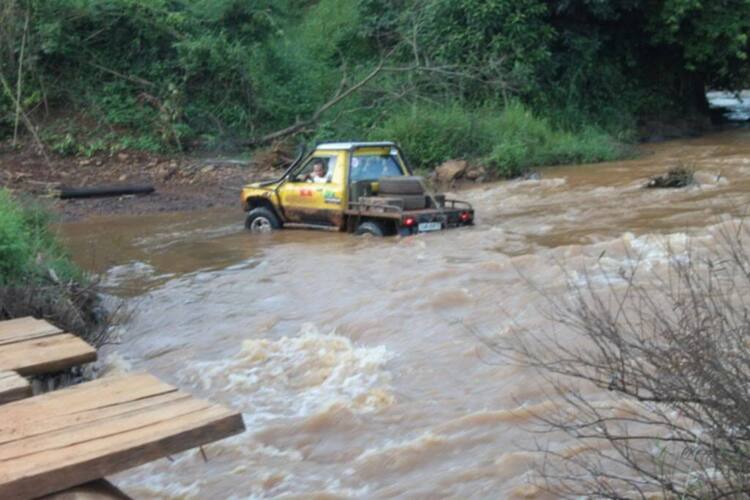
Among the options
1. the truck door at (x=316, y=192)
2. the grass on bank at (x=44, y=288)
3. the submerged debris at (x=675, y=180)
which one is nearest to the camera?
the grass on bank at (x=44, y=288)

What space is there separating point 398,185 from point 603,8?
1606cm

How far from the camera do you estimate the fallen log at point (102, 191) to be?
19641mm

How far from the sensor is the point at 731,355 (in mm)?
4055

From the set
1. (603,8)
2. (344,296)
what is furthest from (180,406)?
(603,8)

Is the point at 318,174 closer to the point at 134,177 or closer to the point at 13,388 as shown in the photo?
the point at 134,177

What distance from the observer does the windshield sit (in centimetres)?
1464

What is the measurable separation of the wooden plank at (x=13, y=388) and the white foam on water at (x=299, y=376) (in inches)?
118

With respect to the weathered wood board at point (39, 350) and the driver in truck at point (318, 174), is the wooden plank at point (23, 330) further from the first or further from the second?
the driver in truck at point (318, 174)

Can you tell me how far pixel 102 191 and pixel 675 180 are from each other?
11.0 meters

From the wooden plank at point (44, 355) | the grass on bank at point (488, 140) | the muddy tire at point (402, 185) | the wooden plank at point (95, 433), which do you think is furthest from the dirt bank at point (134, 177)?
the wooden plank at point (95, 433)

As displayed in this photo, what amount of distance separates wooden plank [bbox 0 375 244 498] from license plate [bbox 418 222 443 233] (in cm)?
981

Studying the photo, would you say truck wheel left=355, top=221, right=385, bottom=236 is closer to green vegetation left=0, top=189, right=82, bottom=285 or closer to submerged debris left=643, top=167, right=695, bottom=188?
green vegetation left=0, top=189, right=82, bottom=285

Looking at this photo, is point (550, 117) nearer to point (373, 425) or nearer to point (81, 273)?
point (81, 273)

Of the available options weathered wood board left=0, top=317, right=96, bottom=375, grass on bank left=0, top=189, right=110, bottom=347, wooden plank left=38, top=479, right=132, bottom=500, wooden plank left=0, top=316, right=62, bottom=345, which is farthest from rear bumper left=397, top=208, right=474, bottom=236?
wooden plank left=38, top=479, right=132, bottom=500
